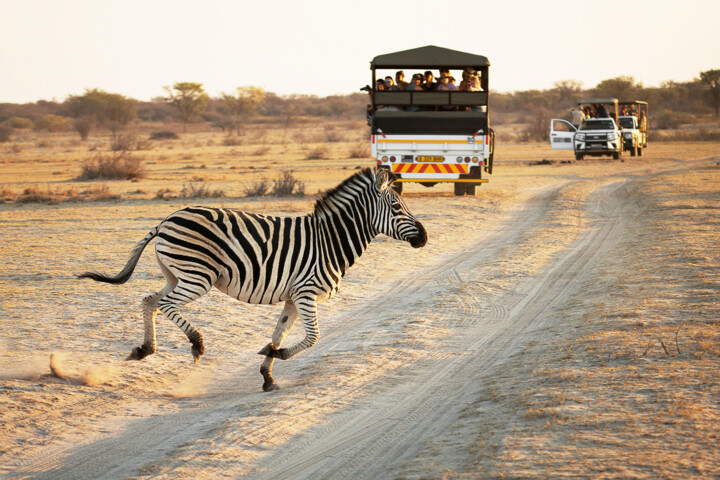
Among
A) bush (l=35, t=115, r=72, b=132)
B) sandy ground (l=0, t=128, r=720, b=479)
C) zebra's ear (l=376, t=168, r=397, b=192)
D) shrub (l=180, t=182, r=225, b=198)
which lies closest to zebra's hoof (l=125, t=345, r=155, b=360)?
sandy ground (l=0, t=128, r=720, b=479)

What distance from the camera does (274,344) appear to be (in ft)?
21.5

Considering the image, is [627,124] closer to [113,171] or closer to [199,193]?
[113,171]

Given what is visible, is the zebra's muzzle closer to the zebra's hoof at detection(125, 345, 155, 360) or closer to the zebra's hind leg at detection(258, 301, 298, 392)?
the zebra's hind leg at detection(258, 301, 298, 392)

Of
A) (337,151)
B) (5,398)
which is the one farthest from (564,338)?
(337,151)

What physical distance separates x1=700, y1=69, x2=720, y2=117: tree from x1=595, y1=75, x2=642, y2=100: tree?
6.55 m

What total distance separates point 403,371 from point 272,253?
1.52 m

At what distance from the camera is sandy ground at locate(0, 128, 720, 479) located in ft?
15.6

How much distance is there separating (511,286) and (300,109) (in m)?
92.4

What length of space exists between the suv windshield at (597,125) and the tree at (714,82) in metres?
48.0

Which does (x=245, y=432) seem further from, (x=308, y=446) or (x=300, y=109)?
(x=300, y=109)

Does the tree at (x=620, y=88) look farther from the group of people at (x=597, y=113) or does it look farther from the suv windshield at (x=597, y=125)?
the suv windshield at (x=597, y=125)

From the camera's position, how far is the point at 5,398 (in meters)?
5.94

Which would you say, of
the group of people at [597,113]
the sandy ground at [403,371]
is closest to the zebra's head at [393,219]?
the sandy ground at [403,371]

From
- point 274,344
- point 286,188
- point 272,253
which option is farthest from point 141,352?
point 286,188
